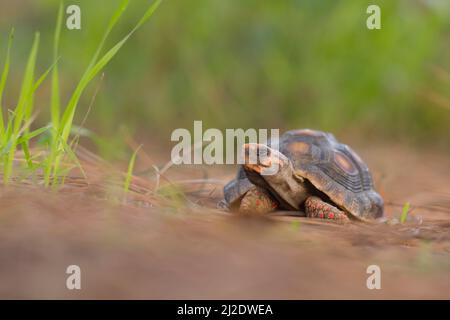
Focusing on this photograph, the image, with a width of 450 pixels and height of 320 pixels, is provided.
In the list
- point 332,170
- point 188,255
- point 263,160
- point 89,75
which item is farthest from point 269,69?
point 188,255

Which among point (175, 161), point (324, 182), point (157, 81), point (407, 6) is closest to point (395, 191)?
point (324, 182)

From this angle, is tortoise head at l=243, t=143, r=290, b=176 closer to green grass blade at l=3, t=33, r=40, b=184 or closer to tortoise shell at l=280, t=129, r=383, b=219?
tortoise shell at l=280, t=129, r=383, b=219

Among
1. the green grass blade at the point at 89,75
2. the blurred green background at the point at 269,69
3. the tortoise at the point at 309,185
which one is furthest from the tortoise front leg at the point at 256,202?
the blurred green background at the point at 269,69

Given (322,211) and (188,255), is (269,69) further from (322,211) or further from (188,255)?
(188,255)

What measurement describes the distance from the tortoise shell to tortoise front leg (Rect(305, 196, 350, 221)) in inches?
3.4

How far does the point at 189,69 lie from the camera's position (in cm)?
667

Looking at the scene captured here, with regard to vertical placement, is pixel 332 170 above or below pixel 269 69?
below

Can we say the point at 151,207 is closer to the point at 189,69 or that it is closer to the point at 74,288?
the point at 74,288

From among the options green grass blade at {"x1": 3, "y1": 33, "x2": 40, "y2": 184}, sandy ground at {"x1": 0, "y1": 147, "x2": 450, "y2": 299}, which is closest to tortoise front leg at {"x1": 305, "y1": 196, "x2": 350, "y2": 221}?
sandy ground at {"x1": 0, "y1": 147, "x2": 450, "y2": 299}

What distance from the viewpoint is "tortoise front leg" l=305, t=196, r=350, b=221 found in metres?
3.16

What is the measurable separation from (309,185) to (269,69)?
3.38 metres

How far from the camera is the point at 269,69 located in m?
6.55

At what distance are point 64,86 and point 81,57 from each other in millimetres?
384

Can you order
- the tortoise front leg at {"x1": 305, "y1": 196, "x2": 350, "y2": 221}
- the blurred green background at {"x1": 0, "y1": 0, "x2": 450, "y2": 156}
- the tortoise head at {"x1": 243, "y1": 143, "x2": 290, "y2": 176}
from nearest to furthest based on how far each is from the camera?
the tortoise head at {"x1": 243, "y1": 143, "x2": 290, "y2": 176} < the tortoise front leg at {"x1": 305, "y1": 196, "x2": 350, "y2": 221} < the blurred green background at {"x1": 0, "y1": 0, "x2": 450, "y2": 156}
